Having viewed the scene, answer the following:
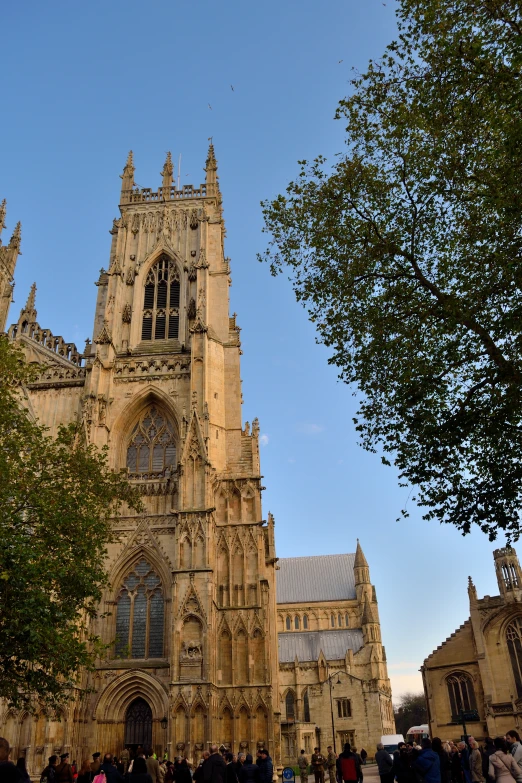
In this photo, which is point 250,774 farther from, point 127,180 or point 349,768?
point 127,180

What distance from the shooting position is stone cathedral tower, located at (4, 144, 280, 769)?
24641 millimetres

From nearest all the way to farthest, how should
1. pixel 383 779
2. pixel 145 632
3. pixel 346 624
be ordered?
pixel 383 779
pixel 145 632
pixel 346 624

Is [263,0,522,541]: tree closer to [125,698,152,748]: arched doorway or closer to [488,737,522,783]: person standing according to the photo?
[488,737,522,783]: person standing

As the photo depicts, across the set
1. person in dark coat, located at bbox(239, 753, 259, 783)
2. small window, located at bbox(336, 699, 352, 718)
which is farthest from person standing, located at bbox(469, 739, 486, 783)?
small window, located at bbox(336, 699, 352, 718)

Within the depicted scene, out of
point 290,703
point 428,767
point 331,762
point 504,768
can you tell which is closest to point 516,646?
point 331,762

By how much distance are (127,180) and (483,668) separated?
36733 millimetres


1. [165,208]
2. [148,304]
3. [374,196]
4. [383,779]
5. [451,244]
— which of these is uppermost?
[165,208]

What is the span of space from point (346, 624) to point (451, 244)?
62449 mm

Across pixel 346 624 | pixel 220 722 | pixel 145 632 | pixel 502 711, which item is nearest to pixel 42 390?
A: pixel 145 632

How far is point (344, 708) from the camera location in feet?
190

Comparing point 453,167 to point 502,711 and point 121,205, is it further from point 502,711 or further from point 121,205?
point 502,711

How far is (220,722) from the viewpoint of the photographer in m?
24.8

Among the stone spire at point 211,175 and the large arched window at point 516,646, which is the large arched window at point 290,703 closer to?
the large arched window at point 516,646

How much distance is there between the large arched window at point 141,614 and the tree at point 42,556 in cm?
1054
